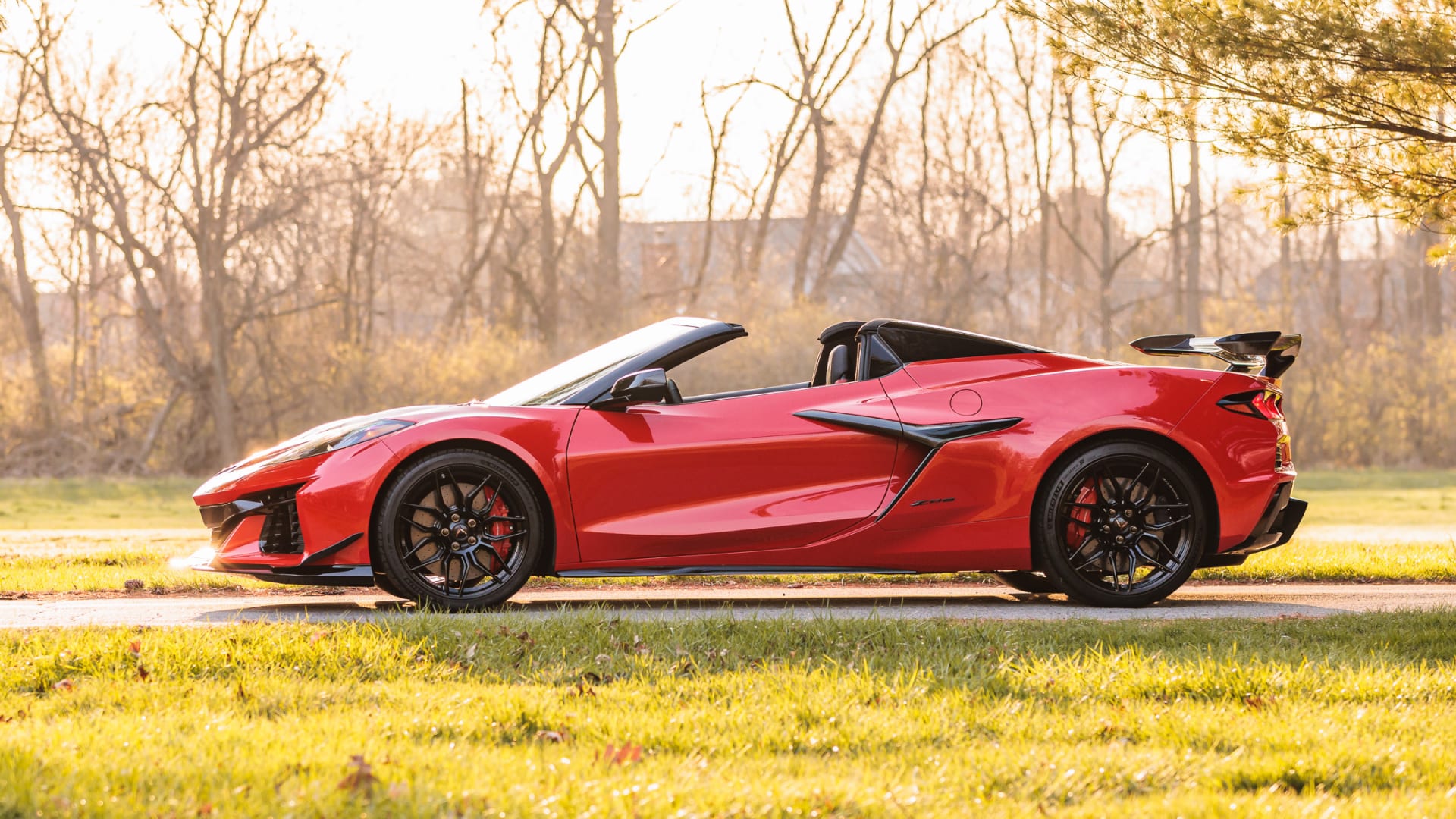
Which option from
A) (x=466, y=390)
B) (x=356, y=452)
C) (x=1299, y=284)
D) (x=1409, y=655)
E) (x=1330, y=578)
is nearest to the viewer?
(x=1409, y=655)

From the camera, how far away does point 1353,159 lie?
8680mm

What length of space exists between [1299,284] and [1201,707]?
36.2 m

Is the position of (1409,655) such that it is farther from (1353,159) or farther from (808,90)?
(808,90)

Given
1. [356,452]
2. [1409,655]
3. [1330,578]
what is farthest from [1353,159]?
[356,452]

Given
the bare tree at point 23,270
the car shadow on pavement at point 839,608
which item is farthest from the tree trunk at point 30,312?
the car shadow on pavement at point 839,608

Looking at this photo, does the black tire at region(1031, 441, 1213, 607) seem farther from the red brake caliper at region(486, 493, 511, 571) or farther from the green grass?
the red brake caliper at region(486, 493, 511, 571)

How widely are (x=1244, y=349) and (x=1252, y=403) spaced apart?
0.99 feet

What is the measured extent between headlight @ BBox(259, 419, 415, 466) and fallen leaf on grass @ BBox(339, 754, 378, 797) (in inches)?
114

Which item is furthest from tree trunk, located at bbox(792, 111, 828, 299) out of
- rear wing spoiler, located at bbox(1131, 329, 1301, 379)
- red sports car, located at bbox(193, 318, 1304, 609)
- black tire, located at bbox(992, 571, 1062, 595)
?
red sports car, located at bbox(193, 318, 1304, 609)

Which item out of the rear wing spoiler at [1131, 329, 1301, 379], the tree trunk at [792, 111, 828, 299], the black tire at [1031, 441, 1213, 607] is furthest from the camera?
the tree trunk at [792, 111, 828, 299]

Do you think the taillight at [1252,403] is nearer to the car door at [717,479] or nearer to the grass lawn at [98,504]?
the car door at [717,479]

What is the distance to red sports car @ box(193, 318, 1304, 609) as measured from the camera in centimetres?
613

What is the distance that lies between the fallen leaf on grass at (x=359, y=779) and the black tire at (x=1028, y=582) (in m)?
4.56

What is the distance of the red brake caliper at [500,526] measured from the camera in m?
6.21
